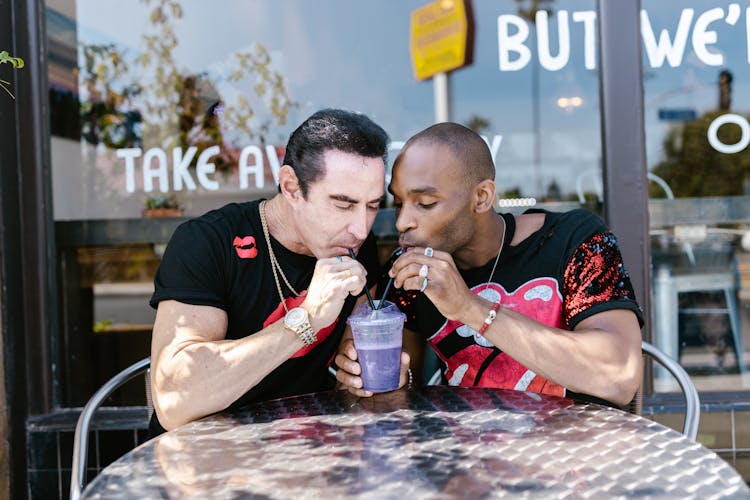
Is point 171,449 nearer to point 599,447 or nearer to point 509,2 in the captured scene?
point 599,447

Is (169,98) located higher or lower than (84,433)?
higher

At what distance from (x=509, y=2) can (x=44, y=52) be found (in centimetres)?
226

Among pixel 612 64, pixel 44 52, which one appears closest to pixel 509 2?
pixel 612 64

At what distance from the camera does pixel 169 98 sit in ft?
12.9

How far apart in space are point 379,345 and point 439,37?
268 centimetres

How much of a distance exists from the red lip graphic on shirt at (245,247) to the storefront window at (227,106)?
5.37 ft

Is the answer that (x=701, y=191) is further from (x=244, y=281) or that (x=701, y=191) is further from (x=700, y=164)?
(x=244, y=281)

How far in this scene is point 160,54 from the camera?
395 cm

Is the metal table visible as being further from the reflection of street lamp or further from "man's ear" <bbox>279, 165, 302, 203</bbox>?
the reflection of street lamp

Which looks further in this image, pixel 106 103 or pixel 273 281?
pixel 106 103

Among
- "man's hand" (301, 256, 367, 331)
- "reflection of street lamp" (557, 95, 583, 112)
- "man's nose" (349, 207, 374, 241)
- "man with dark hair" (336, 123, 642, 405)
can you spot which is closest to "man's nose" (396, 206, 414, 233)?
"man with dark hair" (336, 123, 642, 405)

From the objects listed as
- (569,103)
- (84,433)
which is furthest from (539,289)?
(569,103)

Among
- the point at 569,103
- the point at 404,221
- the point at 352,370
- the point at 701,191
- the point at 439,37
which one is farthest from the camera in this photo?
the point at 439,37

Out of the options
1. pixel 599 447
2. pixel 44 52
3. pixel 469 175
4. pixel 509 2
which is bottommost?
pixel 599 447
